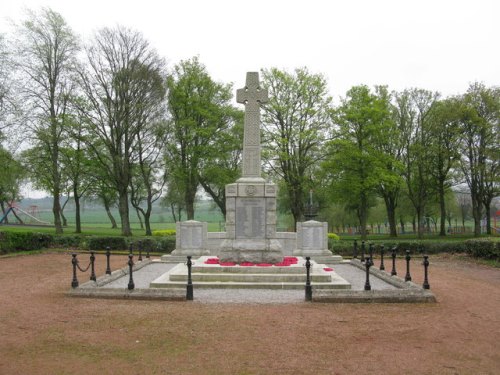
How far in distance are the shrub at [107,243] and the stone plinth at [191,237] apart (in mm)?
5528

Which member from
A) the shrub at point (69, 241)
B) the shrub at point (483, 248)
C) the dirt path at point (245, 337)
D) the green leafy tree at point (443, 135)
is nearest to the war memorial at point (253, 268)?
the dirt path at point (245, 337)

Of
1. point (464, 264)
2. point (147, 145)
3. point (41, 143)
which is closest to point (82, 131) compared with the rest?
point (41, 143)

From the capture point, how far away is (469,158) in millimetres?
32688

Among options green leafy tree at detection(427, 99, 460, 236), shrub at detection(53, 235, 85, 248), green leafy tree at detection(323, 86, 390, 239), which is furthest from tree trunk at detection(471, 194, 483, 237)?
shrub at detection(53, 235, 85, 248)

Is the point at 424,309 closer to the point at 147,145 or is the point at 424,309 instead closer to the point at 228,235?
the point at 228,235

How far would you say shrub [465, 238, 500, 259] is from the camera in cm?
1888

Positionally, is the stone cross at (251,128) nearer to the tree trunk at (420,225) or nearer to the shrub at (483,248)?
the shrub at (483,248)

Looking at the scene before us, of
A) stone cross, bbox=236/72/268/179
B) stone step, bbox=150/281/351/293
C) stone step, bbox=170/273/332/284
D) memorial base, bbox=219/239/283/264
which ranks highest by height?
stone cross, bbox=236/72/268/179

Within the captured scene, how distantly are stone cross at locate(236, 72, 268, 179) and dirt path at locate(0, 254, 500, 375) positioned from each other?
6.35 meters

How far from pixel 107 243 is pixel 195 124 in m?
11.6

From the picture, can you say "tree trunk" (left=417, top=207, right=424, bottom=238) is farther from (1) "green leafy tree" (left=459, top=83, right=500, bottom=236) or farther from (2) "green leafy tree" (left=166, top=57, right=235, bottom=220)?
(2) "green leafy tree" (left=166, top=57, right=235, bottom=220)

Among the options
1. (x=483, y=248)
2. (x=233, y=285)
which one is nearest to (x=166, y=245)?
(x=233, y=285)

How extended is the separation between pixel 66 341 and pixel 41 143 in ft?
88.3

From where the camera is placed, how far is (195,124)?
103ft
